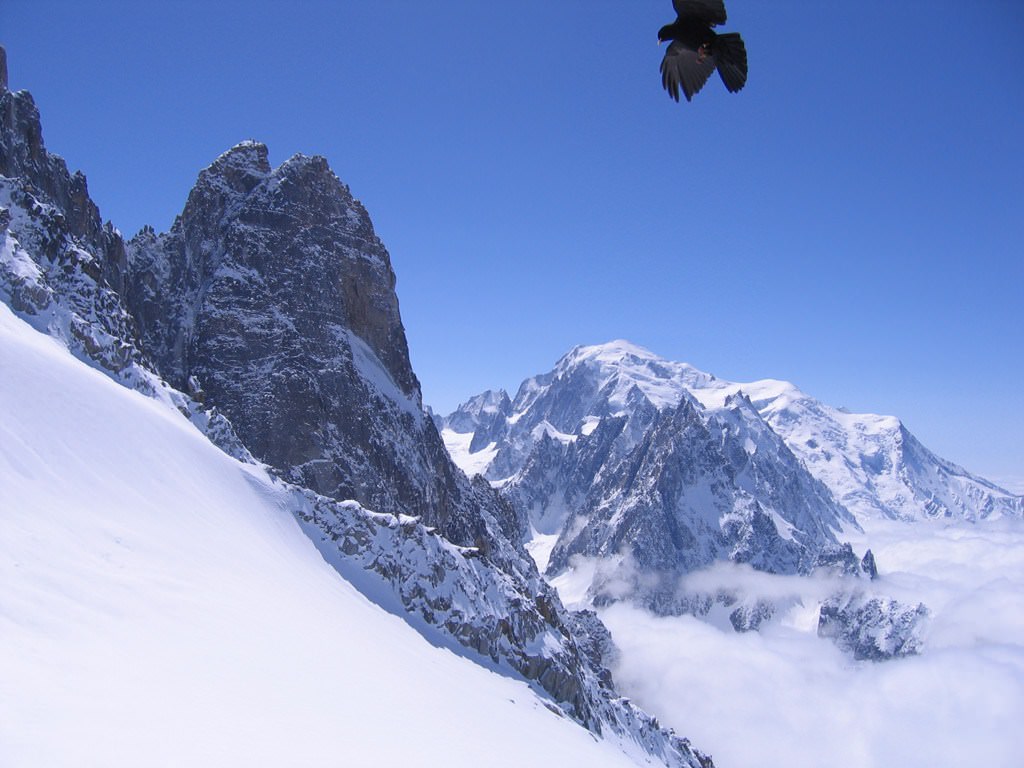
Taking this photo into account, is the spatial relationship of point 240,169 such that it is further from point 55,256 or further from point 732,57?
point 732,57

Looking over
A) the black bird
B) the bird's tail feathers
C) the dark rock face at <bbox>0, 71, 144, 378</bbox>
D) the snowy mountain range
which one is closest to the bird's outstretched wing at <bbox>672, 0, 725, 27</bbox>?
the black bird

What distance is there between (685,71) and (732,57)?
0.87m

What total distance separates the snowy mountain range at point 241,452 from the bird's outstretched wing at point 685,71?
13.1 m

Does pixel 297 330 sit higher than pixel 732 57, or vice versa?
pixel 297 330

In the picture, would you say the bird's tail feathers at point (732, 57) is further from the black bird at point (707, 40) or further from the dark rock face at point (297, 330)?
the dark rock face at point (297, 330)

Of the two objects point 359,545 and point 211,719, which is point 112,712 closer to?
point 211,719

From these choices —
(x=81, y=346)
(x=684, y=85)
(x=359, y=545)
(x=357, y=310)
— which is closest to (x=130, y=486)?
(x=81, y=346)

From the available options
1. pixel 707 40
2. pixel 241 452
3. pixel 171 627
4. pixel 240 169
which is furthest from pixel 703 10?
pixel 240 169

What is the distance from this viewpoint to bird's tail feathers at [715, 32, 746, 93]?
325 inches

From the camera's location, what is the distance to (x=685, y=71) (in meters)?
9.10

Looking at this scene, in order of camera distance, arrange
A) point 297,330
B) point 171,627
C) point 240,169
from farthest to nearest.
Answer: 1. point 240,169
2. point 297,330
3. point 171,627

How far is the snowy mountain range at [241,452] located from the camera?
21.3m

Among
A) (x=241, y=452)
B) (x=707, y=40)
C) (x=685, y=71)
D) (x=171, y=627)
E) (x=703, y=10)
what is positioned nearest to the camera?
(x=703, y=10)

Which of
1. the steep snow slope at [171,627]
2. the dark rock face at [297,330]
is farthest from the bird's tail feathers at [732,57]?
the dark rock face at [297,330]
